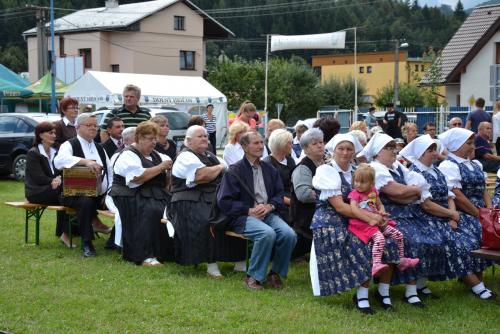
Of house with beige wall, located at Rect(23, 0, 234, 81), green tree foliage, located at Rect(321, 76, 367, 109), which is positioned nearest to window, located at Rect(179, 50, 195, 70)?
house with beige wall, located at Rect(23, 0, 234, 81)

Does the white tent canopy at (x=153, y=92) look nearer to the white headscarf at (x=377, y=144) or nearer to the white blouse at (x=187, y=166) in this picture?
the white blouse at (x=187, y=166)

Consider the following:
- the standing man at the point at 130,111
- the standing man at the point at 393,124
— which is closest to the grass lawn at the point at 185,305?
the standing man at the point at 130,111

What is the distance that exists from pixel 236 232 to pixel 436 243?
1.90 metres

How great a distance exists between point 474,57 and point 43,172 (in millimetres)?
28424

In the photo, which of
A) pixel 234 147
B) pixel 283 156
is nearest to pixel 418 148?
pixel 283 156

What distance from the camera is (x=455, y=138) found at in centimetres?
711

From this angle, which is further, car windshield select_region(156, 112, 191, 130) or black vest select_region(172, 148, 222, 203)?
car windshield select_region(156, 112, 191, 130)

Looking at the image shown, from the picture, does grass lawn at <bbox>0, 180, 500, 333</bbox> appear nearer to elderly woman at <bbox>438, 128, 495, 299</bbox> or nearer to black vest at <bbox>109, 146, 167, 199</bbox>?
elderly woman at <bbox>438, 128, 495, 299</bbox>

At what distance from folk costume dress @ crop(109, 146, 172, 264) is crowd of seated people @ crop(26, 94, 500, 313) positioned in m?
0.01

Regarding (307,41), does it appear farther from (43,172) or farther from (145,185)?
(145,185)

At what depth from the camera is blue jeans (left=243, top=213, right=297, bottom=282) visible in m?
7.00

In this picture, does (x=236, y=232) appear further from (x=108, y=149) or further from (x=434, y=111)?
(x=434, y=111)

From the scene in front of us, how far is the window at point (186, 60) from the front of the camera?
189ft

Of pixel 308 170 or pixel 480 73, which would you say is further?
pixel 480 73
